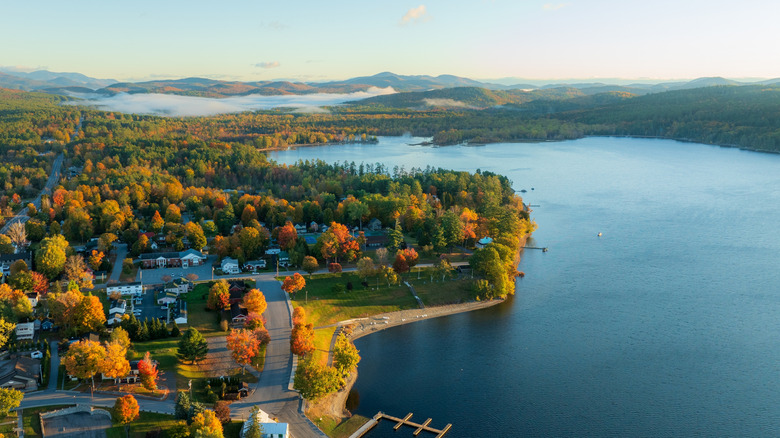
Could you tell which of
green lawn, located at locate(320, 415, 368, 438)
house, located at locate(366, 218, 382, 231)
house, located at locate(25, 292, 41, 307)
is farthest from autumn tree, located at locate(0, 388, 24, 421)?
house, located at locate(366, 218, 382, 231)

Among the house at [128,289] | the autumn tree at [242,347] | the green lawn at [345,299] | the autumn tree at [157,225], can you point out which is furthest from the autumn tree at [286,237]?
the autumn tree at [242,347]

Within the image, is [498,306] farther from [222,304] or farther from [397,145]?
[397,145]

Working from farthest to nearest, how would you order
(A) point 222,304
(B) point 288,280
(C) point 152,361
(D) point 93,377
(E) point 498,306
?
(E) point 498,306 → (B) point 288,280 → (A) point 222,304 → (C) point 152,361 → (D) point 93,377

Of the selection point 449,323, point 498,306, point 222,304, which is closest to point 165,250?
point 222,304

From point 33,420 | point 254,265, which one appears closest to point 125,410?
point 33,420

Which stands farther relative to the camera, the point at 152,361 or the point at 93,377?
the point at 152,361

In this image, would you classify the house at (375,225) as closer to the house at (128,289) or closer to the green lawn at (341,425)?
the house at (128,289)

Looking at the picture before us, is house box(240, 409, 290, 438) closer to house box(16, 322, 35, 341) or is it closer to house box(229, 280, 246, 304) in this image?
house box(229, 280, 246, 304)
